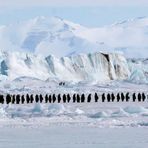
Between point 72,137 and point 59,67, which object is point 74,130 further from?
point 59,67

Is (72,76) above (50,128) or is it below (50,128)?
below

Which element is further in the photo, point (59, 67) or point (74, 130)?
point (59, 67)

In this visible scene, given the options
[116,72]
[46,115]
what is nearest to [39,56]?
[116,72]

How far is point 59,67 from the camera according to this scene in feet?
356

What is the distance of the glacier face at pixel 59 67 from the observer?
10744 centimetres

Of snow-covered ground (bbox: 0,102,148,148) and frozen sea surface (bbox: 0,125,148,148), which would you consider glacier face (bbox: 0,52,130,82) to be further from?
frozen sea surface (bbox: 0,125,148,148)

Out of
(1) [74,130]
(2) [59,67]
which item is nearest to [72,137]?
(1) [74,130]

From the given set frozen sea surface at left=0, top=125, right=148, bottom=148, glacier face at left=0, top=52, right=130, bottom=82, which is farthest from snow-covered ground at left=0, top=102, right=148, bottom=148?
glacier face at left=0, top=52, right=130, bottom=82

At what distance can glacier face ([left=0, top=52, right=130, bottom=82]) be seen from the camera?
10744 cm

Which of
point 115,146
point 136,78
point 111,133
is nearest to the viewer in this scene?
point 115,146

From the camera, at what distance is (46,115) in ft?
89.4

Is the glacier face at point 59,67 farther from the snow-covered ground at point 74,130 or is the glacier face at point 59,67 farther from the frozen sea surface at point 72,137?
→ the frozen sea surface at point 72,137

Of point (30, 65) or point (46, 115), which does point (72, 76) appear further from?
point (46, 115)

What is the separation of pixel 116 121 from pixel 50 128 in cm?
350
